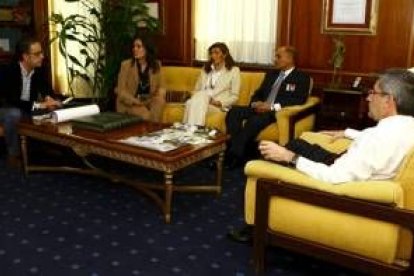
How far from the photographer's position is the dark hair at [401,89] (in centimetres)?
224

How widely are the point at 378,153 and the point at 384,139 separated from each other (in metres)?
0.07

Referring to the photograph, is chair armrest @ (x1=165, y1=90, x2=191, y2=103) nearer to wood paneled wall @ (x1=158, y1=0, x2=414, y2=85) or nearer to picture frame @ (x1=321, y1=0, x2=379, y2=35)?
wood paneled wall @ (x1=158, y1=0, x2=414, y2=85)

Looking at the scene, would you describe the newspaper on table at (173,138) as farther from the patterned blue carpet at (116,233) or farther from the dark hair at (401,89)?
the dark hair at (401,89)

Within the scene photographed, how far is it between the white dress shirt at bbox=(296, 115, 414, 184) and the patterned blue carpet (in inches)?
25.6

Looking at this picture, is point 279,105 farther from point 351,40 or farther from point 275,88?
point 351,40

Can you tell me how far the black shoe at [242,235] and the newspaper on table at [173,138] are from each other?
0.70 meters

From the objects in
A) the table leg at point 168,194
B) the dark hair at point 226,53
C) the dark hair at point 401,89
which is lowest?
the table leg at point 168,194

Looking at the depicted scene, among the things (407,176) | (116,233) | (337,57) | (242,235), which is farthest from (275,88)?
(407,176)

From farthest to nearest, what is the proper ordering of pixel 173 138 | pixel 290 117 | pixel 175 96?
pixel 175 96
pixel 290 117
pixel 173 138

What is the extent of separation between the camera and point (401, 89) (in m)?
2.24

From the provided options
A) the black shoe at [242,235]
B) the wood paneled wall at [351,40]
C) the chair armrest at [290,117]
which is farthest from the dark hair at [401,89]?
the wood paneled wall at [351,40]

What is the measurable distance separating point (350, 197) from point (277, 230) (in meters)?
0.44

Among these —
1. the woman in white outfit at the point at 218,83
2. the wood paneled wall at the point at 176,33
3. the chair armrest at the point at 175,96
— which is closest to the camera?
the woman in white outfit at the point at 218,83

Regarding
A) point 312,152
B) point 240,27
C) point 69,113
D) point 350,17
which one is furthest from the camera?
point 240,27
